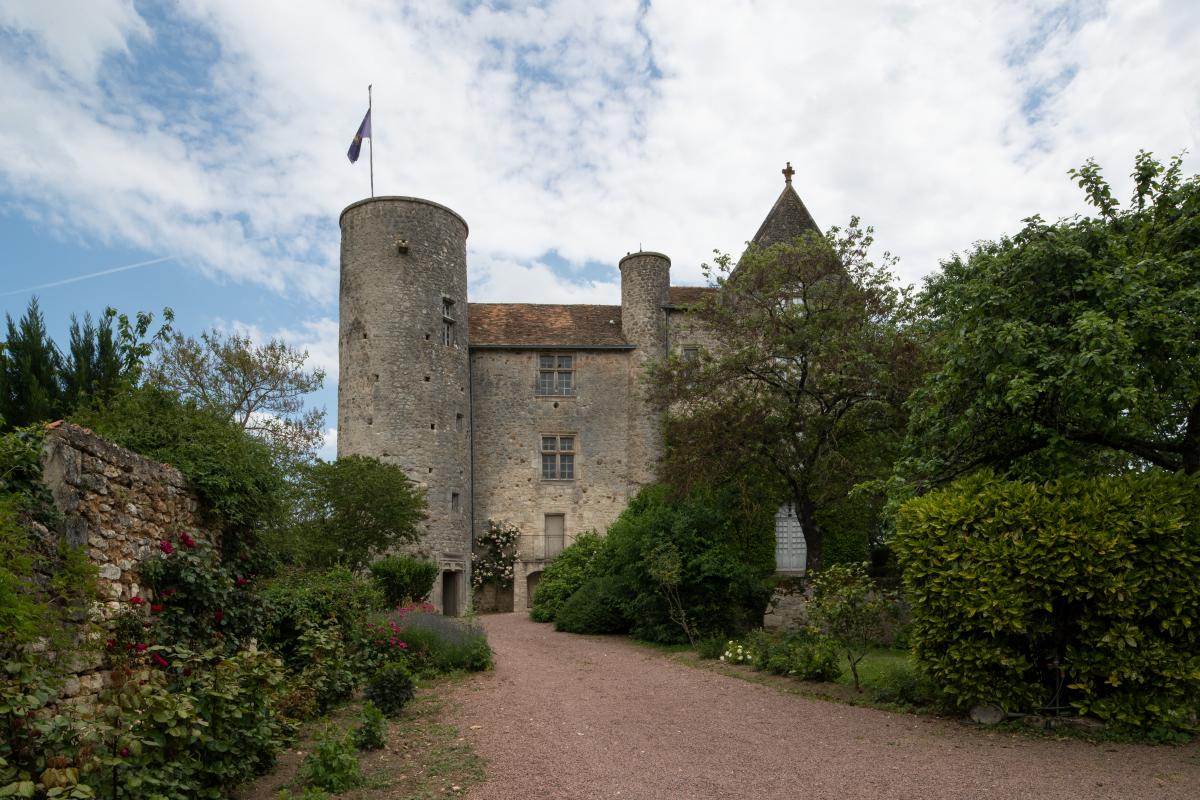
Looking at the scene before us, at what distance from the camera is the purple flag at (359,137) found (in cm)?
2333

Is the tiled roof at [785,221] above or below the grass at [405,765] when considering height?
above

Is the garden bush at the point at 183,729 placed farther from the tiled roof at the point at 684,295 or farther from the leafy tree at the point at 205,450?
the tiled roof at the point at 684,295

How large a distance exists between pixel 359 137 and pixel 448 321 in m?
5.81

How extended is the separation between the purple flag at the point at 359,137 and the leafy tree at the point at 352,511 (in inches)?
362

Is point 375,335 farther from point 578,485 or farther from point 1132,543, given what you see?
point 1132,543

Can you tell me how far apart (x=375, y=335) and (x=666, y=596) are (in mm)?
12536

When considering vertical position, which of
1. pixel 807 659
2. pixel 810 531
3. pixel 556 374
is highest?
pixel 556 374


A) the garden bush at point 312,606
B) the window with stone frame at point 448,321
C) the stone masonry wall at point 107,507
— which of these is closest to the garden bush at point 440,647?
the garden bush at point 312,606

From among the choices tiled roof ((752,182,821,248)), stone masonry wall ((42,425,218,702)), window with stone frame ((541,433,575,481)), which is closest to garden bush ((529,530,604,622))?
window with stone frame ((541,433,575,481))

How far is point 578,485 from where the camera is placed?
85.8 ft

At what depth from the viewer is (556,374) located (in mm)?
26625

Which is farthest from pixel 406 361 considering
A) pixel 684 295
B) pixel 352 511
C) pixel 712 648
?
pixel 712 648

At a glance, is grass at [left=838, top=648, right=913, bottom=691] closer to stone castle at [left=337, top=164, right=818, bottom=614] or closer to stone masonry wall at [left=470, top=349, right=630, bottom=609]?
stone castle at [left=337, top=164, right=818, bottom=614]

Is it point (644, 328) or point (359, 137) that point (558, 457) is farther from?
point (359, 137)
